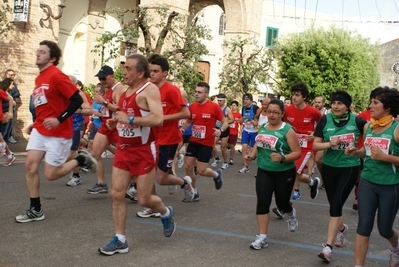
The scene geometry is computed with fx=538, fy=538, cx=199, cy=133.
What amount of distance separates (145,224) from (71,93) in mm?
1884

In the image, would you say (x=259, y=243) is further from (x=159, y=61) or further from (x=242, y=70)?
(x=242, y=70)

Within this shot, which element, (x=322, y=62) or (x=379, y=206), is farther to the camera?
(x=322, y=62)

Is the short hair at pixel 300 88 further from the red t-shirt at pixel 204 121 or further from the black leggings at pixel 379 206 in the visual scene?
the black leggings at pixel 379 206

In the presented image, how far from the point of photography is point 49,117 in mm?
6445

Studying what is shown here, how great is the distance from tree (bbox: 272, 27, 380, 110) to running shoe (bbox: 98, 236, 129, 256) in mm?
31331

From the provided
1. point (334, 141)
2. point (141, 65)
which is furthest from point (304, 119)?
point (141, 65)

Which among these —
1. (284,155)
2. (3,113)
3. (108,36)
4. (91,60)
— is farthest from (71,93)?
(91,60)

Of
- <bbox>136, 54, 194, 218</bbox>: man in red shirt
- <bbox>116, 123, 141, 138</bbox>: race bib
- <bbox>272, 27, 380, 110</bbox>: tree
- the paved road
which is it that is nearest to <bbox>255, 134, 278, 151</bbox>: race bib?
the paved road

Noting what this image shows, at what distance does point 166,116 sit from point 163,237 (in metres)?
1.69

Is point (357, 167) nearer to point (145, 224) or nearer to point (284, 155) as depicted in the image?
point (284, 155)

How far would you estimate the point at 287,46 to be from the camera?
37.4m

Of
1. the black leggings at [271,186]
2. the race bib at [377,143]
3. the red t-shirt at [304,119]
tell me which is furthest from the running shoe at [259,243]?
the red t-shirt at [304,119]

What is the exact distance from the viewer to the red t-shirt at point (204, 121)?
892 cm

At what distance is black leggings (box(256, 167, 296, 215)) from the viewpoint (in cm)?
602
